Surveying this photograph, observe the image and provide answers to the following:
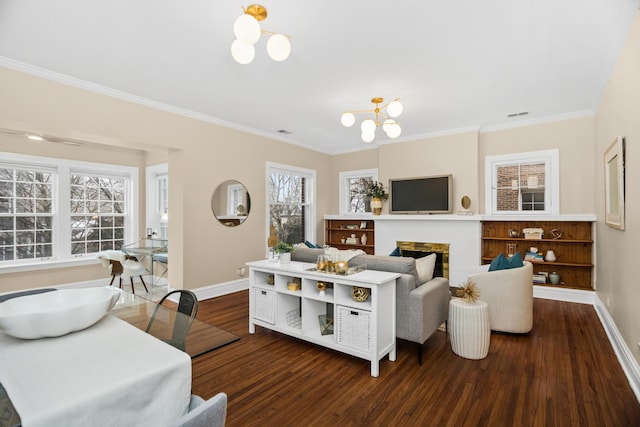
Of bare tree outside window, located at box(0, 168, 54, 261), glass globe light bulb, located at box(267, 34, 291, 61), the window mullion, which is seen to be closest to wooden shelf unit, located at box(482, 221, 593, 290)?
glass globe light bulb, located at box(267, 34, 291, 61)

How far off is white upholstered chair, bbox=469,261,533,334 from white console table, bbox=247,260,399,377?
136cm

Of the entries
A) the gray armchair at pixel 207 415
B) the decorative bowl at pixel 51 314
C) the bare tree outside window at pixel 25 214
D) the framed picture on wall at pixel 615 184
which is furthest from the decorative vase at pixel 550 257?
the bare tree outside window at pixel 25 214

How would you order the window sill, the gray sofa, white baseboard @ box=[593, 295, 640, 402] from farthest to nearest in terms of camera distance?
the window sill
the gray sofa
white baseboard @ box=[593, 295, 640, 402]

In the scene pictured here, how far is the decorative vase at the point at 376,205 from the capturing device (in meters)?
6.04

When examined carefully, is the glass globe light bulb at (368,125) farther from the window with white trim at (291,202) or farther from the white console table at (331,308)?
the window with white trim at (291,202)

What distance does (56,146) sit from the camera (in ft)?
16.1

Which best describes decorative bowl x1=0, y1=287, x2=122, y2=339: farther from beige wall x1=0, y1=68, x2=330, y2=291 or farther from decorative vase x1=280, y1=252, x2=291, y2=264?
beige wall x1=0, y1=68, x2=330, y2=291

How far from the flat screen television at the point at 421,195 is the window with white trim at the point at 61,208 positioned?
15.6 feet

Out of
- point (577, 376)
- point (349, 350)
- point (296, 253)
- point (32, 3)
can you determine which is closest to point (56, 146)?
point (32, 3)

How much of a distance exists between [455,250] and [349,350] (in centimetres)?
330

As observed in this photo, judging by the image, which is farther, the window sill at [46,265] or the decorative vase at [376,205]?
the decorative vase at [376,205]

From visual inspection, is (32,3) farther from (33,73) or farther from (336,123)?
(336,123)

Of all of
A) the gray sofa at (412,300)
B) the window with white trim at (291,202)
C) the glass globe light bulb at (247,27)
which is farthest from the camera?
the window with white trim at (291,202)

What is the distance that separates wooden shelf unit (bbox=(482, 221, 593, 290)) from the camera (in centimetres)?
451
